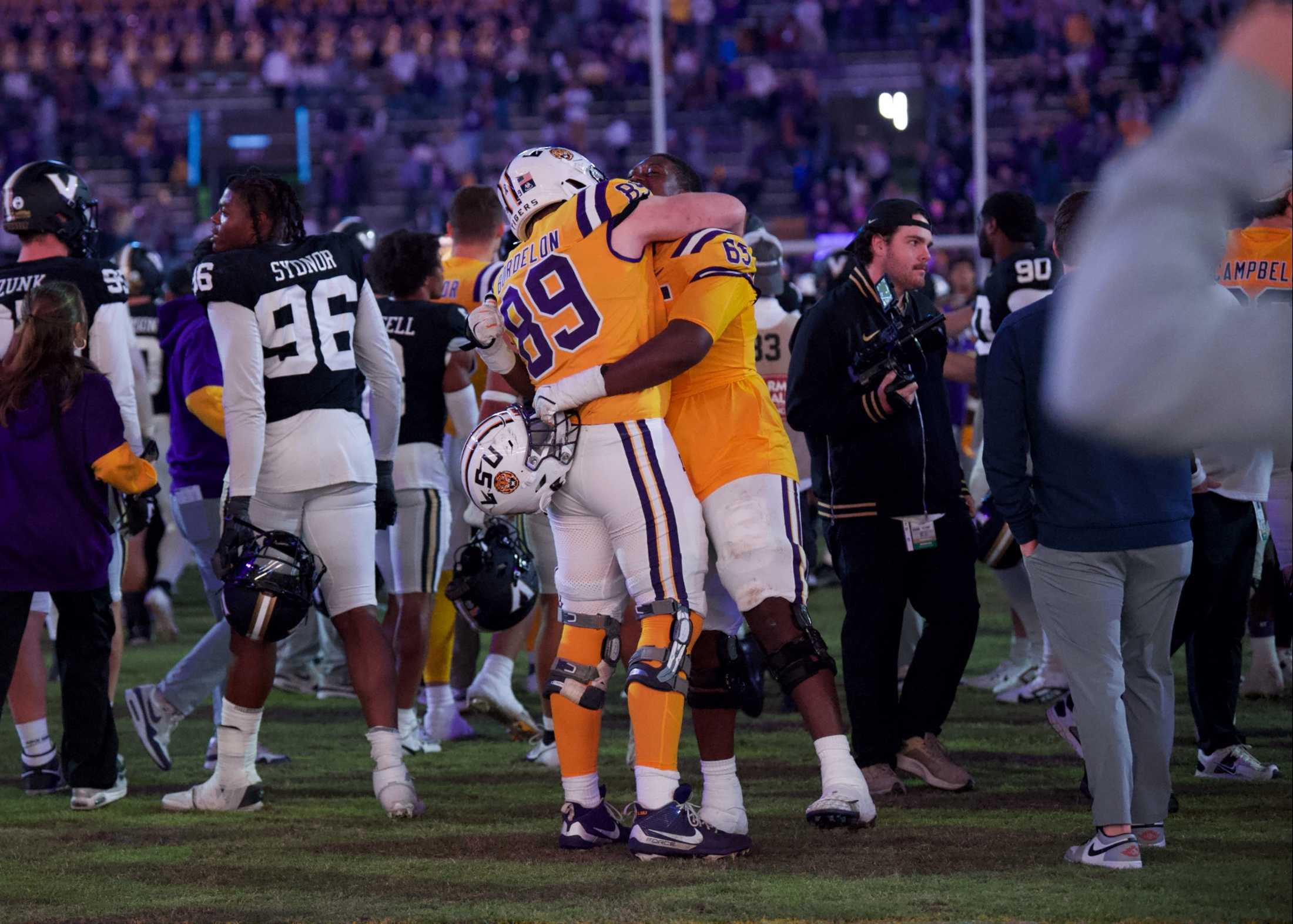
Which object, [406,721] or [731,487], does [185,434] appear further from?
[731,487]

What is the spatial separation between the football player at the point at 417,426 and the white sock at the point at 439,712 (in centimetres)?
12

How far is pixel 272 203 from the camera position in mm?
5711

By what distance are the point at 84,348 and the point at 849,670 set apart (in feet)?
10.4

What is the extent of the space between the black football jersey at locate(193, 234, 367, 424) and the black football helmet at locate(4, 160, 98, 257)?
1.17m

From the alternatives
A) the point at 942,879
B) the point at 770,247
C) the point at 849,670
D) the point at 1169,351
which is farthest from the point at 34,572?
the point at 1169,351

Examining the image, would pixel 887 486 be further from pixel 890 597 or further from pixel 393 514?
pixel 393 514

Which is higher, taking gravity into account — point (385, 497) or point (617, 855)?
point (385, 497)

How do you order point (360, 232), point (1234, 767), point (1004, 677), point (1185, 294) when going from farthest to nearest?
point (360, 232) < point (1004, 677) < point (1234, 767) < point (1185, 294)

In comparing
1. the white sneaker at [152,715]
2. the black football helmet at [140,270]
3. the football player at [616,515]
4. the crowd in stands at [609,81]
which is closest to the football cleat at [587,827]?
the football player at [616,515]

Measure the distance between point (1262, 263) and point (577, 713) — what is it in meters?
3.26

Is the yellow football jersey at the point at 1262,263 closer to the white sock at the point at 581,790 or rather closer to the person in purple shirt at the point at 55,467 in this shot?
the white sock at the point at 581,790

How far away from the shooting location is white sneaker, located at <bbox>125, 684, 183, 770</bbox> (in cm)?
644

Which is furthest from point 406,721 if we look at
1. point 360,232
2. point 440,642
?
point 360,232

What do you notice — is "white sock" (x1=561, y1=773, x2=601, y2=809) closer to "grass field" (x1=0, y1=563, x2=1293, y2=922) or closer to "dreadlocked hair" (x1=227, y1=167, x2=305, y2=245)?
"grass field" (x1=0, y1=563, x2=1293, y2=922)
